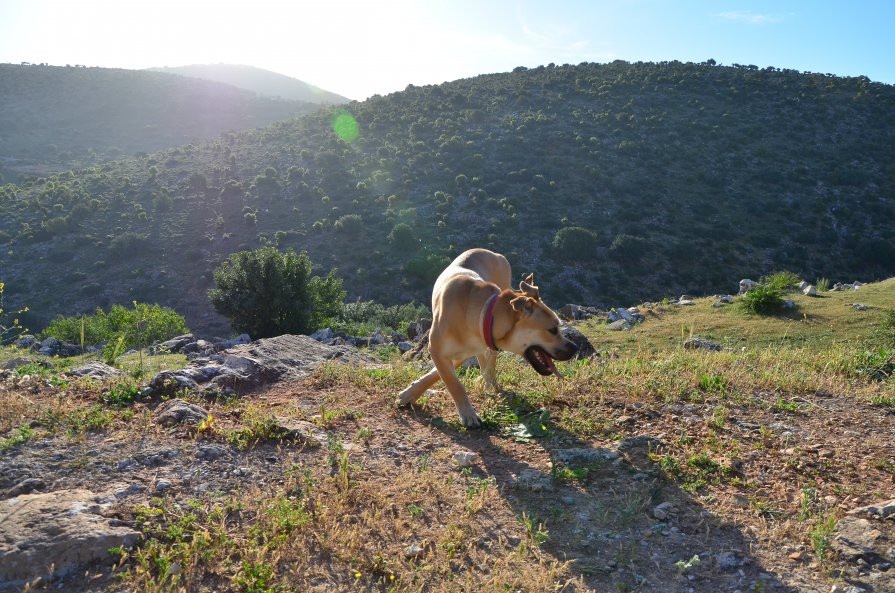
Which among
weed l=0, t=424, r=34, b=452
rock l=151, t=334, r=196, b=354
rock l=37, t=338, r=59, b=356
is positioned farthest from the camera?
rock l=37, t=338, r=59, b=356

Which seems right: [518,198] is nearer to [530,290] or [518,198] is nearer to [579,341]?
[579,341]

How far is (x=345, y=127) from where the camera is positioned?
44781mm

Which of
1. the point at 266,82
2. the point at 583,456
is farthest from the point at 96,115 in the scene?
the point at 266,82

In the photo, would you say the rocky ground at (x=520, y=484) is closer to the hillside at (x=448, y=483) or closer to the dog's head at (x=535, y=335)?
the hillside at (x=448, y=483)

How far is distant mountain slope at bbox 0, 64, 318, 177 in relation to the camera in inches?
2029

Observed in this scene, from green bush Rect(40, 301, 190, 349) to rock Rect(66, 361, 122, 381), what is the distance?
7.38 meters

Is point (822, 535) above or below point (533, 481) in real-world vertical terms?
above

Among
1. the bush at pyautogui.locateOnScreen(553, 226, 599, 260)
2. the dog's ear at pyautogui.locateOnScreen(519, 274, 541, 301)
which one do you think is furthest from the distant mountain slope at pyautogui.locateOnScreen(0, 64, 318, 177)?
the dog's ear at pyautogui.locateOnScreen(519, 274, 541, 301)

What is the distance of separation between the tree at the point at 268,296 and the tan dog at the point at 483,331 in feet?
36.0

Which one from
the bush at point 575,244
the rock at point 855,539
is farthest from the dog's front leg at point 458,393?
the bush at point 575,244

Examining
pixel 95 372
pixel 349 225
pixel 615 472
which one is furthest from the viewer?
pixel 349 225

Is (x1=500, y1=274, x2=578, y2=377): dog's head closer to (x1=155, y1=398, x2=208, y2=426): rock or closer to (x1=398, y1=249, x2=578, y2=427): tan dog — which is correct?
(x1=398, y1=249, x2=578, y2=427): tan dog

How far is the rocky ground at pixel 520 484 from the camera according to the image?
10.2ft

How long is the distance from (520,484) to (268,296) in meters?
13.6
